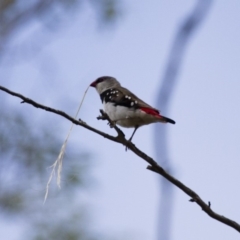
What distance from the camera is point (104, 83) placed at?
4.54 meters

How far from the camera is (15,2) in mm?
7148

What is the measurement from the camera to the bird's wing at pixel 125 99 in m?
3.49

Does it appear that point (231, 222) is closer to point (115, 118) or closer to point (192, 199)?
point (192, 199)

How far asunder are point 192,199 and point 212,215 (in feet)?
0.29

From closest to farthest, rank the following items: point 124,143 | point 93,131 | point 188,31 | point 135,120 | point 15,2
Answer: point 188,31 < point 93,131 < point 124,143 < point 135,120 < point 15,2

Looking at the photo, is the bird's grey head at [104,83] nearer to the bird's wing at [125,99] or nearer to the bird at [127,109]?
the bird's wing at [125,99]

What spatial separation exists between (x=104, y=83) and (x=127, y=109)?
0.96 metres

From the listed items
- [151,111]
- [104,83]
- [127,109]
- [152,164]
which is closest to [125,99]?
[127,109]

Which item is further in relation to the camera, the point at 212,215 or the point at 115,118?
the point at 115,118

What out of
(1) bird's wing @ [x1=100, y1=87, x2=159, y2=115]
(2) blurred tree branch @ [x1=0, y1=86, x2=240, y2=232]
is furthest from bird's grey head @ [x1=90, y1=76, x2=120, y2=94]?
(2) blurred tree branch @ [x1=0, y1=86, x2=240, y2=232]

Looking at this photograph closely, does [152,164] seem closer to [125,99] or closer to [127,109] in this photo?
[127,109]

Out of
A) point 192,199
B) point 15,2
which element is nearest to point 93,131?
point 192,199

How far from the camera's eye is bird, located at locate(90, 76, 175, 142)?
11.4 ft

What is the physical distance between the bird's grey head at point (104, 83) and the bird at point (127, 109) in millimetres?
352
